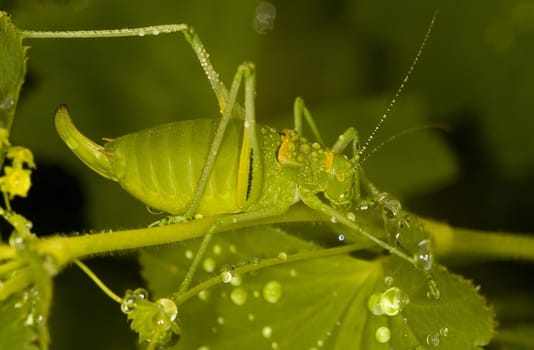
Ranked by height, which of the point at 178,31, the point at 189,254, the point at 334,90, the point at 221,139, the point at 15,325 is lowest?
the point at 15,325

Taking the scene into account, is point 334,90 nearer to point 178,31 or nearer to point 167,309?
point 178,31

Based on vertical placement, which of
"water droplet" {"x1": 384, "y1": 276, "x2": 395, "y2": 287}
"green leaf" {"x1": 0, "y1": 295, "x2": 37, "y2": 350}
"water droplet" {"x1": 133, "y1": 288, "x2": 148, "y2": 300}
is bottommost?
"green leaf" {"x1": 0, "y1": 295, "x2": 37, "y2": 350}

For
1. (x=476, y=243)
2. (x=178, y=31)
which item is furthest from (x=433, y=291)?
Answer: (x=178, y=31)

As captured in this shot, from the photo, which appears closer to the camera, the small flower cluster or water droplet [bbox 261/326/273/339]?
the small flower cluster

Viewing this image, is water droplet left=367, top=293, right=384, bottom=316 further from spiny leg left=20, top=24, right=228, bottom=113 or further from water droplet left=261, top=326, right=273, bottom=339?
spiny leg left=20, top=24, right=228, bottom=113

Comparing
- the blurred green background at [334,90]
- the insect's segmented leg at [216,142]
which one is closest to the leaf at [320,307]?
the insect's segmented leg at [216,142]

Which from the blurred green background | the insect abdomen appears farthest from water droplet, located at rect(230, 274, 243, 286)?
the blurred green background
